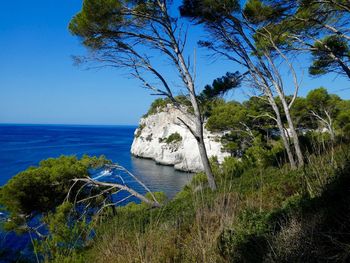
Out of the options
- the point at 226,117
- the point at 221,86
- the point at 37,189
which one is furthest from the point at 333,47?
the point at 226,117

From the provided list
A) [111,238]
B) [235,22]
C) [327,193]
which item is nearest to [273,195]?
[327,193]

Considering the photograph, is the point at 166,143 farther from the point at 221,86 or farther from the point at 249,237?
the point at 249,237

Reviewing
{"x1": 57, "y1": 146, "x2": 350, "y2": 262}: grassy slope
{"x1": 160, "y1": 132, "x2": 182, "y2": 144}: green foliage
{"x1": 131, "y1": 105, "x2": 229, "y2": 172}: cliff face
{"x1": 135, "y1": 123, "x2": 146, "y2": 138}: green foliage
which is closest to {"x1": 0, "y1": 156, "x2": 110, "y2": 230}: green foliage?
{"x1": 57, "y1": 146, "x2": 350, "y2": 262}: grassy slope

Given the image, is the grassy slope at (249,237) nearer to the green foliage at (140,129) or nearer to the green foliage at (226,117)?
the green foliage at (226,117)

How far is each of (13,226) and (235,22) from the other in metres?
8.56

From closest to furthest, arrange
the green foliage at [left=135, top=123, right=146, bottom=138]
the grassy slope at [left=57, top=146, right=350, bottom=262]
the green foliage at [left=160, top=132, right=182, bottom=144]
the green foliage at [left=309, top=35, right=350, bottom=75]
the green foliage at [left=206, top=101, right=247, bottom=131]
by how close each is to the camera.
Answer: the grassy slope at [left=57, top=146, right=350, bottom=262] < the green foliage at [left=309, top=35, right=350, bottom=75] < the green foliage at [left=206, top=101, right=247, bottom=131] < the green foliage at [left=160, top=132, right=182, bottom=144] < the green foliage at [left=135, top=123, right=146, bottom=138]

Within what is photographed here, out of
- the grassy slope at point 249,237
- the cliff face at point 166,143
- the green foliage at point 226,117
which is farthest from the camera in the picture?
the cliff face at point 166,143

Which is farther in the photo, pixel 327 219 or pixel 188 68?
pixel 188 68

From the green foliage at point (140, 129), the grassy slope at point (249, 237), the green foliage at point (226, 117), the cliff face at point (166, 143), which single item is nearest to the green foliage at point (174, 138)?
the cliff face at point (166, 143)

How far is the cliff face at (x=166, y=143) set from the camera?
36912 mm

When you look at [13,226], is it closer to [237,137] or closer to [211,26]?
[211,26]

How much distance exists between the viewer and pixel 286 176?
5.04 meters

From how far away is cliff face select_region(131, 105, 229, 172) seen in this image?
36.9 metres

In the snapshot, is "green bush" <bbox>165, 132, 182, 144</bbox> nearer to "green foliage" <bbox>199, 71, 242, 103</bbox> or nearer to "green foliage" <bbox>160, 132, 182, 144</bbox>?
"green foliage" <bbox>160, 132, 182, 144</bbox>
